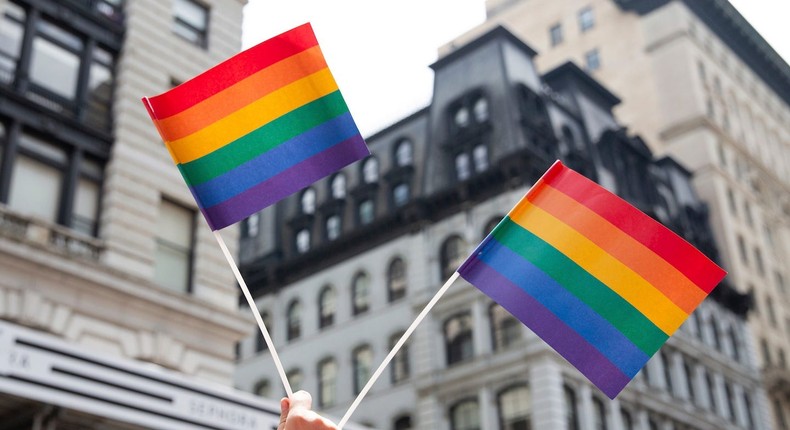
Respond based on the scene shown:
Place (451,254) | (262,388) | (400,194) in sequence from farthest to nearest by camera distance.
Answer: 1. (262,388)
2. (400,194)
3. (451,254)

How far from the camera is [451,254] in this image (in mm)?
42562

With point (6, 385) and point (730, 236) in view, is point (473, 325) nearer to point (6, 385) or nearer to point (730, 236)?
point (730, 236)

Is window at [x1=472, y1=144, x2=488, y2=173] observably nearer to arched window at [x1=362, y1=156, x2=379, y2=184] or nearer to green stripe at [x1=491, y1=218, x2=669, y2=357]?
arched window at [x1=362, y1=156, x2=379, y2=184]

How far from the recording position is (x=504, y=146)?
42156 mm

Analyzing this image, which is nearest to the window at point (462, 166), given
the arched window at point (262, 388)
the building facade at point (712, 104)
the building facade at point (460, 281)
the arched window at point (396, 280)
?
the building facade at point (460, 281)

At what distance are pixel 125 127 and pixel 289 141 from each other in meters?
15.5

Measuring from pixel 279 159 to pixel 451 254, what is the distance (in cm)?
3523

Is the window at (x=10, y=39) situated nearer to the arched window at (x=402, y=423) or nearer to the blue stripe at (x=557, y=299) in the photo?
the blue stripe at (x=557, y=299)

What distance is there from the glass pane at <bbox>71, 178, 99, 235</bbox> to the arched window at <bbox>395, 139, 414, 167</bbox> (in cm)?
2657

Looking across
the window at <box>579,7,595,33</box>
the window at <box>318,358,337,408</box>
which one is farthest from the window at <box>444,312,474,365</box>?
the window at <box>579,7,595,33</box>

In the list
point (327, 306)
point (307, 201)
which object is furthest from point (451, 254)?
point (307, 201)

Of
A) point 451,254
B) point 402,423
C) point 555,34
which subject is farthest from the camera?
point 555,34

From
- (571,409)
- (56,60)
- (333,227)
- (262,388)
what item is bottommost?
(571,409)

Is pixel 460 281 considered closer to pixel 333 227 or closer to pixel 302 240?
pixel 333 227
